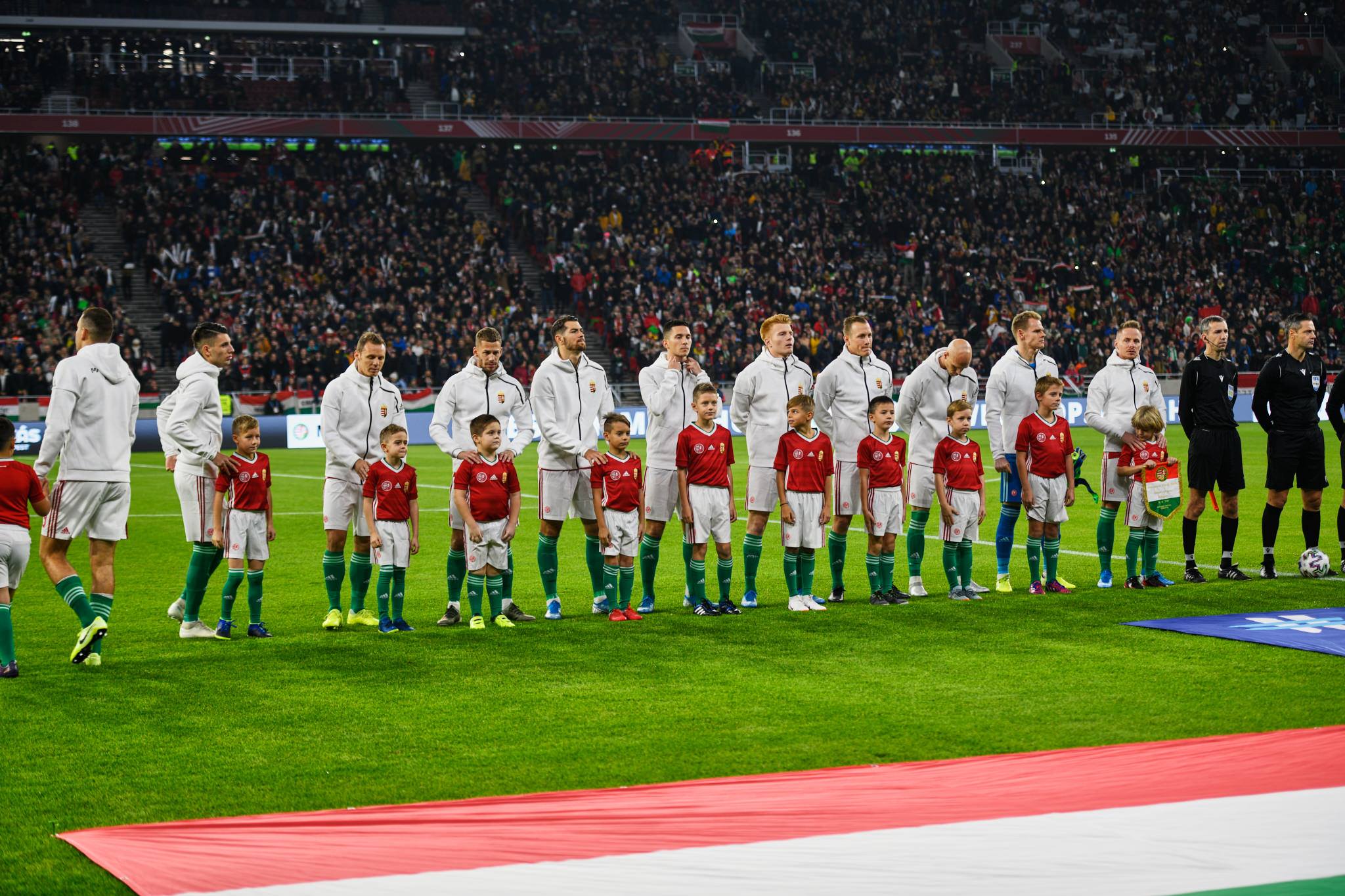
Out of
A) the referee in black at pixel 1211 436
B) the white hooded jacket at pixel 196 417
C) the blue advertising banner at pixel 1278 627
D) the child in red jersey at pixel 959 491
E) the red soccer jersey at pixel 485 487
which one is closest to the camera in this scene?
the blue advertising banner at pixel 1278 627

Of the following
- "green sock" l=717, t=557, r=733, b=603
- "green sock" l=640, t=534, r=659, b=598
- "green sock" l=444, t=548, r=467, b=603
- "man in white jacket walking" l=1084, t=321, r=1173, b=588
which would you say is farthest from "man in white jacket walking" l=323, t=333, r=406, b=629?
Answer: "man in white jacket walking" l=1084, t=321, r=1173, b=588

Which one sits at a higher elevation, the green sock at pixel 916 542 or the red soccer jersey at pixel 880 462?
the red soccer jersey at pixel 880 462

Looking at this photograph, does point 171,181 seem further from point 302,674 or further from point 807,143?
point 302,674

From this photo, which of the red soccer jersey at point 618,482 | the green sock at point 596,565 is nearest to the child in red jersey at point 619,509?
the red soccer jersey at point 618,482

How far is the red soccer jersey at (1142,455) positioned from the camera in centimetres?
1170

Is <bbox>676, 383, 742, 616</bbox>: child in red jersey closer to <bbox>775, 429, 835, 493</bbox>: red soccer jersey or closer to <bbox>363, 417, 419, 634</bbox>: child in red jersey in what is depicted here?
<bbox>775, 429, 835, 493</bbox>: red soccer jersey

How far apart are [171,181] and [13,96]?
186 inches

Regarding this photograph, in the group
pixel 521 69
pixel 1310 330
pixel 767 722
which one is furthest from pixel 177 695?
pixel 521 69

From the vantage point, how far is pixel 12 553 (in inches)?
335

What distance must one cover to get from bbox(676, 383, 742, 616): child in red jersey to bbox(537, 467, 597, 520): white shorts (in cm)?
72

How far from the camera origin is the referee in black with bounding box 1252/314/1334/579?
39.7 feet

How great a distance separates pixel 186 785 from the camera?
6.29 m

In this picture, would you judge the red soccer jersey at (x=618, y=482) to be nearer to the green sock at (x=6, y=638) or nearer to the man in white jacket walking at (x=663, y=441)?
the man in white jacket walking at (x=663, y=441)

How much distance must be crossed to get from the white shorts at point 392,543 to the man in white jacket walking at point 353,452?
35 centimetres
